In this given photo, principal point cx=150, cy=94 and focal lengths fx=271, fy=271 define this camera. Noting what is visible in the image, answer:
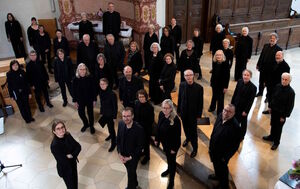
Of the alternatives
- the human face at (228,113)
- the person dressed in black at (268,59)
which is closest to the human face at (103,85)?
the human face at (228,113)

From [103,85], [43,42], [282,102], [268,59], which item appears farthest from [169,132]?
[43,42]

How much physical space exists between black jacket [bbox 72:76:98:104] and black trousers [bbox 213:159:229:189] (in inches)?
109

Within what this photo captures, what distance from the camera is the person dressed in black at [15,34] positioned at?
9.20 m

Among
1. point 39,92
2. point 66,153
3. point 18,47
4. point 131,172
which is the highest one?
point 18,47

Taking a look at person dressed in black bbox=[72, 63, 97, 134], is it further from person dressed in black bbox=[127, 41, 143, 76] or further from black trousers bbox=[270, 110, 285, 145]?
black trousers bbox=[270, 110, 285, 145]

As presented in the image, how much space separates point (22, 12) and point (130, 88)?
6.83 meters

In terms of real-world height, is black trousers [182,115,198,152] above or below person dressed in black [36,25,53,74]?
below

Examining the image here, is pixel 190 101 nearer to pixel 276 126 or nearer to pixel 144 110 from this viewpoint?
pixel 144 110

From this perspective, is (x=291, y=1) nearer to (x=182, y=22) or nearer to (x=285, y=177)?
(x=182, y=22)

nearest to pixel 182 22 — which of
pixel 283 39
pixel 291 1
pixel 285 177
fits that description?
Result: pixel 283 39

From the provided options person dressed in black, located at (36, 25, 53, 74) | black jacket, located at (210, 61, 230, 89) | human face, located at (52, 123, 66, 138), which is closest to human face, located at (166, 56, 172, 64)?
black jacket, located at (210, 61, 230, 89)

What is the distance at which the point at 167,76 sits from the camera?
18.5 feet

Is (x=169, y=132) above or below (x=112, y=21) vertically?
below

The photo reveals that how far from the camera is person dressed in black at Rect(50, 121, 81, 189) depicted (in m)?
Result: 3.56
